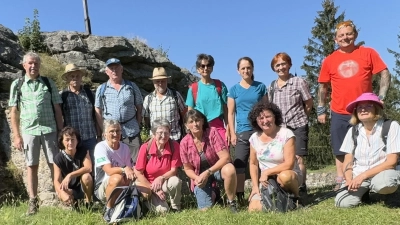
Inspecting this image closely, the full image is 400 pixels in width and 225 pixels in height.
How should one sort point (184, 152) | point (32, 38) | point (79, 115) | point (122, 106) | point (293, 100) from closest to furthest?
point (184, 152), point (293, 100), point (122, 106), point (79, 115), point (32, 38)

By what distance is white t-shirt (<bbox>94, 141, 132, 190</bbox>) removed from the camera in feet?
18.3

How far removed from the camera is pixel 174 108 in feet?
20.9

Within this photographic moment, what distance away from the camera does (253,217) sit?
4.55 metres

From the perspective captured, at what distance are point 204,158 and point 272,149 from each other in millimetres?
987

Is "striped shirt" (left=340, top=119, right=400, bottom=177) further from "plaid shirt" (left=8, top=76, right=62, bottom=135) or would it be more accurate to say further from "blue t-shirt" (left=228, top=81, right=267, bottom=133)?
"plaid shirt" (left=8, top=76, right=62, bottom=135)

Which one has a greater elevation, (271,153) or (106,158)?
(106,158)

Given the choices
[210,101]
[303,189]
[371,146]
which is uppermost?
[210,101]

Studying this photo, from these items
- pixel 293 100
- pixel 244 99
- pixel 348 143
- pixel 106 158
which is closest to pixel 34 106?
pixel 106 158

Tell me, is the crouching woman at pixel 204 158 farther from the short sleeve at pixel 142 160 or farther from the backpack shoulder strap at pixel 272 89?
the backpack shoulder strap at pixel 272 89

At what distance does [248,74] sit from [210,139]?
119cm

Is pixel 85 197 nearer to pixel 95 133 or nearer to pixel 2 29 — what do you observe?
pixel 95 133

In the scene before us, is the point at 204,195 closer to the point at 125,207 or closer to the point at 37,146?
the point at 125,207

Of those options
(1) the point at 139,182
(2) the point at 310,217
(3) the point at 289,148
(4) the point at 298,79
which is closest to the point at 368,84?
(4) the point at 298,79

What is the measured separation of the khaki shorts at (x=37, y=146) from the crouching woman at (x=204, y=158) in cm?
207
